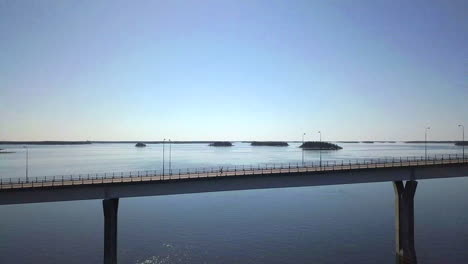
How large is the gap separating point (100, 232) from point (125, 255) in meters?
12.9

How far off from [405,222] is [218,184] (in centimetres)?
2564

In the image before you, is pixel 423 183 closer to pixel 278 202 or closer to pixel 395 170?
pixel 278 202

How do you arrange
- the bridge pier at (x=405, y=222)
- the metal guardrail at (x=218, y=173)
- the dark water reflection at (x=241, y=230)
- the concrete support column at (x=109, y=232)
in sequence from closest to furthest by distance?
the concrete support column at (x=109, y=232), the metal guardrail at (x=218, y=173), the bridge pier at (x=405, y=222), the dark water reflection at (x=241, y=230)

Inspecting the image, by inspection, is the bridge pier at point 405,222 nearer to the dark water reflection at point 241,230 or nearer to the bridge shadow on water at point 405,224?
the bridge shadow on water at point 405,224

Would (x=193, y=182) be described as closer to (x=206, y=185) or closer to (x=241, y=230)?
(x=206, y=185)

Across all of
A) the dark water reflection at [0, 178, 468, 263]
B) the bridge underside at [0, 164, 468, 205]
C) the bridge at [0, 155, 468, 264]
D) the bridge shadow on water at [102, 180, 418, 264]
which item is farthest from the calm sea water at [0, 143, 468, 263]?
the bridge underside at [0, 164, 468, 205]

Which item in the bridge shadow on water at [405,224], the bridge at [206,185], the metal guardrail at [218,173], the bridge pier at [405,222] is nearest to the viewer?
the bridge at [206,185]

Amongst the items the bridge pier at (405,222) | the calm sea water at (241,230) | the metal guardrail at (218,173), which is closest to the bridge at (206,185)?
the bridge pier at (405,222)

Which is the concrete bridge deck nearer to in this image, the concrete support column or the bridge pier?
the concrete support column

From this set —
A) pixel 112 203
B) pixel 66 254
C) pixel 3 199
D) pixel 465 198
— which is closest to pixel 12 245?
pixel 66 254

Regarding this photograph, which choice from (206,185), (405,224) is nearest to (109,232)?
(206,185)

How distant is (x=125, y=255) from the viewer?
4309cm

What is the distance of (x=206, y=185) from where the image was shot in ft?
128

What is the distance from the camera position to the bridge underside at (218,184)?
1362 inches
